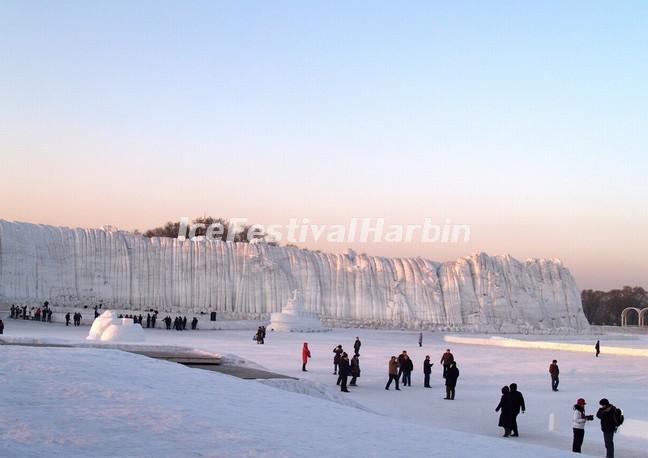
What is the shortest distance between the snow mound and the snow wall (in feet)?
77.2

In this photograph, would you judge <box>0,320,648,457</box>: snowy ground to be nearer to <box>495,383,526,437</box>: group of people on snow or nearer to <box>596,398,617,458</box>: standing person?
<box>495,383,526,437</box>: group of people on snow

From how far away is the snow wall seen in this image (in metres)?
46.2

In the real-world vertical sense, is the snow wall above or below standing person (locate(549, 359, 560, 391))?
above

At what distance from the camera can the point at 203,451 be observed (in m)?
6.58

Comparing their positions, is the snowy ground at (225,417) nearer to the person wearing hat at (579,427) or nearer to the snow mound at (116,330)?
the person wearing hat at (579,427)

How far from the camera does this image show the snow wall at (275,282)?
152 ft

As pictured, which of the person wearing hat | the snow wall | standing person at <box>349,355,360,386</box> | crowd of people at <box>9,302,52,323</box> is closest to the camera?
the person wearing hat

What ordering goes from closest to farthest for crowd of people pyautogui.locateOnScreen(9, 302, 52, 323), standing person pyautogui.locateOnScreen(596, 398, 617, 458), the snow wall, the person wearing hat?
standing person pyautogui.locateOnScreen(596, 398, 617, 458) < the person wearing hat < crowd of people pyautogui.locateOnScreen(9, 302, 52, 323) < the snow wall

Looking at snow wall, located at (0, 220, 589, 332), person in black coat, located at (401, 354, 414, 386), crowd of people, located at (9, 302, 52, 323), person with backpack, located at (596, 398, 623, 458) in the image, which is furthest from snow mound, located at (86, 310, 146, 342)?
snow wall, located at (0, 220, 589, 332)

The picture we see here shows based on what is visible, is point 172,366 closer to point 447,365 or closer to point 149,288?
point 447,365

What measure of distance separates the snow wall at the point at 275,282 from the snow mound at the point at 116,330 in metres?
23.5

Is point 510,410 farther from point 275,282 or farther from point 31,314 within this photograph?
point 275,282

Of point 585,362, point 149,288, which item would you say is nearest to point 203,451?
point 585,362

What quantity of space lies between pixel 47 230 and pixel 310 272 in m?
16.9
